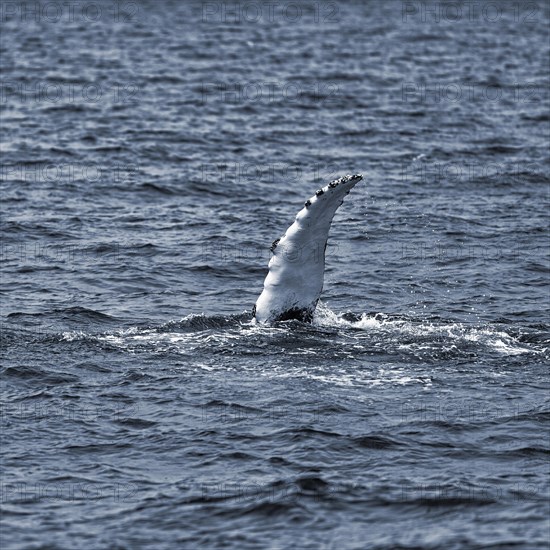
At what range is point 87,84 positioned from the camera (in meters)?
52.7

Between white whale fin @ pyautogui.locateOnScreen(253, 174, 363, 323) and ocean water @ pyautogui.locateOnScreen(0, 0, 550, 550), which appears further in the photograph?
white whale fin @ pyautogui.locateOnScreen(253, 174, 363, 323)

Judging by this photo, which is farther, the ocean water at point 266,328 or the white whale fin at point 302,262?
the white whale fin at point 302,262

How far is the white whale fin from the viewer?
20609 mm

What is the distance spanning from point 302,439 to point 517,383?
374cm

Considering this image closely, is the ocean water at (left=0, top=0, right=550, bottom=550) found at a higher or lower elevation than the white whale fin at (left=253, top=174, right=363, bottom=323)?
lower

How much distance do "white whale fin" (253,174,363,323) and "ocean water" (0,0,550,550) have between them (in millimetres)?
380

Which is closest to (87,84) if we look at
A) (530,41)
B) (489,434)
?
(530,41)

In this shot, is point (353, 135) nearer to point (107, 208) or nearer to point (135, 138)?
point (135, 138)

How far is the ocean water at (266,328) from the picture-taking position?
15.8 m

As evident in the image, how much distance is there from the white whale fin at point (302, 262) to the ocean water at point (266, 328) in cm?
38

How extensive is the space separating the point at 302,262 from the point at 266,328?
1.31 meters

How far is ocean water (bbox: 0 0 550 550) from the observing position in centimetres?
1582

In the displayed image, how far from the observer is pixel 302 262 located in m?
21.2

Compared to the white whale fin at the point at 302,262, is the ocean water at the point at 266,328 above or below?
below
